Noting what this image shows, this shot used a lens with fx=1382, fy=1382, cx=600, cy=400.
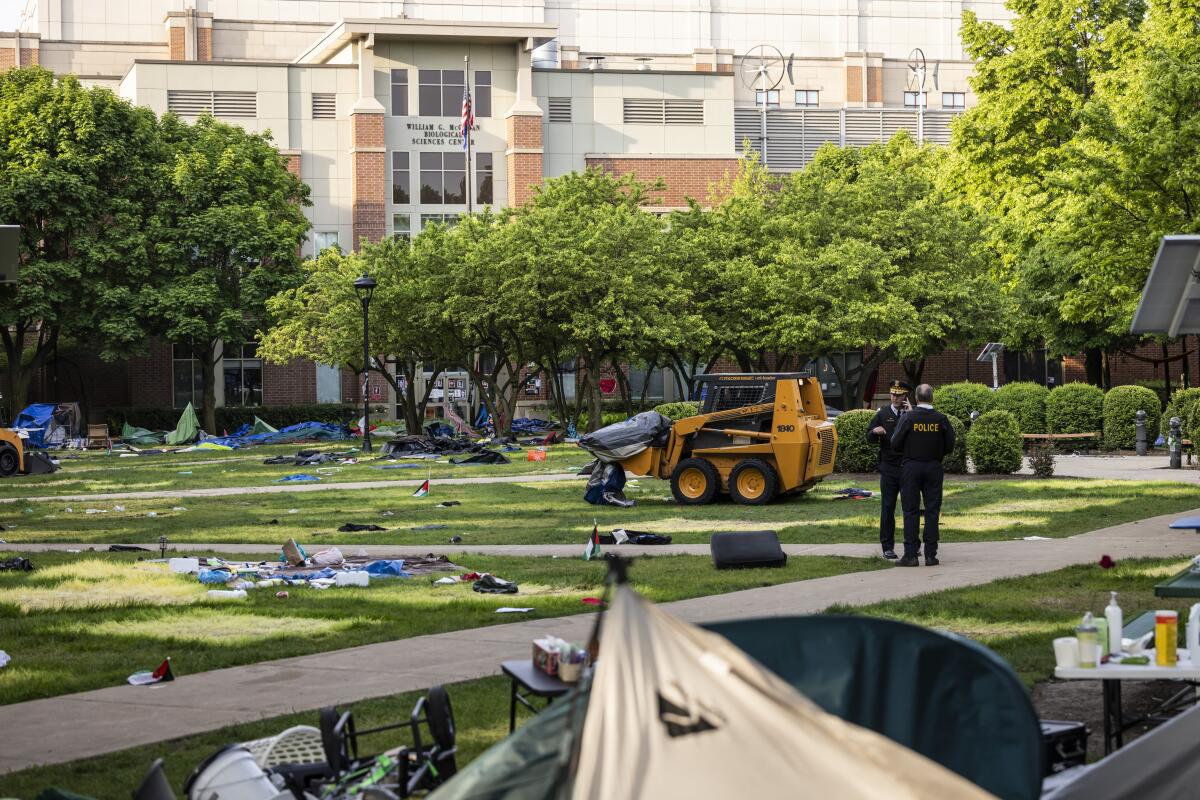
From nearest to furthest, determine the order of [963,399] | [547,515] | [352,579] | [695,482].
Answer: [352,579] < [547,515] < [695,482] < [963,399]

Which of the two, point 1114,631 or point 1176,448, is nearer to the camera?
point 1114,631

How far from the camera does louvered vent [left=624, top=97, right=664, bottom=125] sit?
66625 millimetres

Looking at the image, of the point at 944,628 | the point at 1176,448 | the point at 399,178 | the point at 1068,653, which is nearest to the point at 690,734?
the point at 1068,653

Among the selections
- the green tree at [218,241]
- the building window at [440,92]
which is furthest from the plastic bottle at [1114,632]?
the building window at [440,92]

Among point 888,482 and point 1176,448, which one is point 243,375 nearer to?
point 1176,448

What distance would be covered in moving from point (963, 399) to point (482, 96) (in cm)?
3797

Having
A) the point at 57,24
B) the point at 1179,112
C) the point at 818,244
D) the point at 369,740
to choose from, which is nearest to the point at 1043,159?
the point at 818,244

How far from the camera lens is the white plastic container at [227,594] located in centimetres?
1282

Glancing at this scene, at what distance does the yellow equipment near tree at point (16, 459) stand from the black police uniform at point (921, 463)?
2517 centimetres

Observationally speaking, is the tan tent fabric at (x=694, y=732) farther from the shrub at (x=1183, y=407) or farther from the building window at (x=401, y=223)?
the building window at (x=401, y=223)

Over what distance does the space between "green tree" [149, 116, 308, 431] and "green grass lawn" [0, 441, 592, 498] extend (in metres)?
12.8

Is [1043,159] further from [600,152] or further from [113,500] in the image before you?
[113,500]

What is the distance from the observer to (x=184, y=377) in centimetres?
6169

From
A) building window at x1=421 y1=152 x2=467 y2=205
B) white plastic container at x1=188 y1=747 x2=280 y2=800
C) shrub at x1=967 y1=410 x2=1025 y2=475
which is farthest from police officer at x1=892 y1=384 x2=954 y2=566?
building window at x1=421 y1=152 x2=467 y2=205
